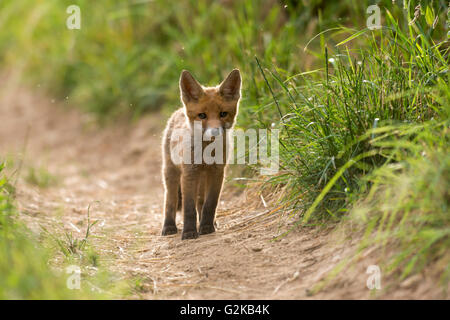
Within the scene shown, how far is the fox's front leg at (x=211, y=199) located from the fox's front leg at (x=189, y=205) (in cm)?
8

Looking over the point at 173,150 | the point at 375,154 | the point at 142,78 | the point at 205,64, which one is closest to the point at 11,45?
the point at 142,78

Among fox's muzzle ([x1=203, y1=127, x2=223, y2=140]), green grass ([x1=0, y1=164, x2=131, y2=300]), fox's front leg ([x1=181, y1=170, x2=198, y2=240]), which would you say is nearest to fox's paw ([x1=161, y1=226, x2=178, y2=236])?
fox's front leg ([x1=181, y1=170, x2=198, y2=240])

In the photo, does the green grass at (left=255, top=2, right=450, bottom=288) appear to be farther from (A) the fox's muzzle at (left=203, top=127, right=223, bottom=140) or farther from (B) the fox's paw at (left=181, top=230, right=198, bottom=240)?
(B) the fox's paw at (left=181, top=230, right=198, bottom=240)

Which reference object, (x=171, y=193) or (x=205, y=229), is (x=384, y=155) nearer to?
(x=205, y=229)

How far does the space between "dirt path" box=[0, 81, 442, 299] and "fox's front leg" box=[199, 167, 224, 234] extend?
12cm

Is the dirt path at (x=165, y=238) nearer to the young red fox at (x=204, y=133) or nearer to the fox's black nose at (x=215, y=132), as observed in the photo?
the young red fox at (x=204, y=133)

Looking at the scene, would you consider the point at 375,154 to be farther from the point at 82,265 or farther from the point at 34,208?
the point at 34,208

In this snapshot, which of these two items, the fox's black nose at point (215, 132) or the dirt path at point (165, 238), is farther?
the fox's black nose at point (215, 132)

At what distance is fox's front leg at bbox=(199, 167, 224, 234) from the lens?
167 inches

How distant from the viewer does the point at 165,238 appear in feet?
14.2

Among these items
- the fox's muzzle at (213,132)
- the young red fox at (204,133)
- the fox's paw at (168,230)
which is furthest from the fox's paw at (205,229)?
the fox's muzzle at (213,132)

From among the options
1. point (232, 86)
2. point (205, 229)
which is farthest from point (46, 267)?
point (232, 86)

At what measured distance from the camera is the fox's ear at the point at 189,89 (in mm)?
4202
